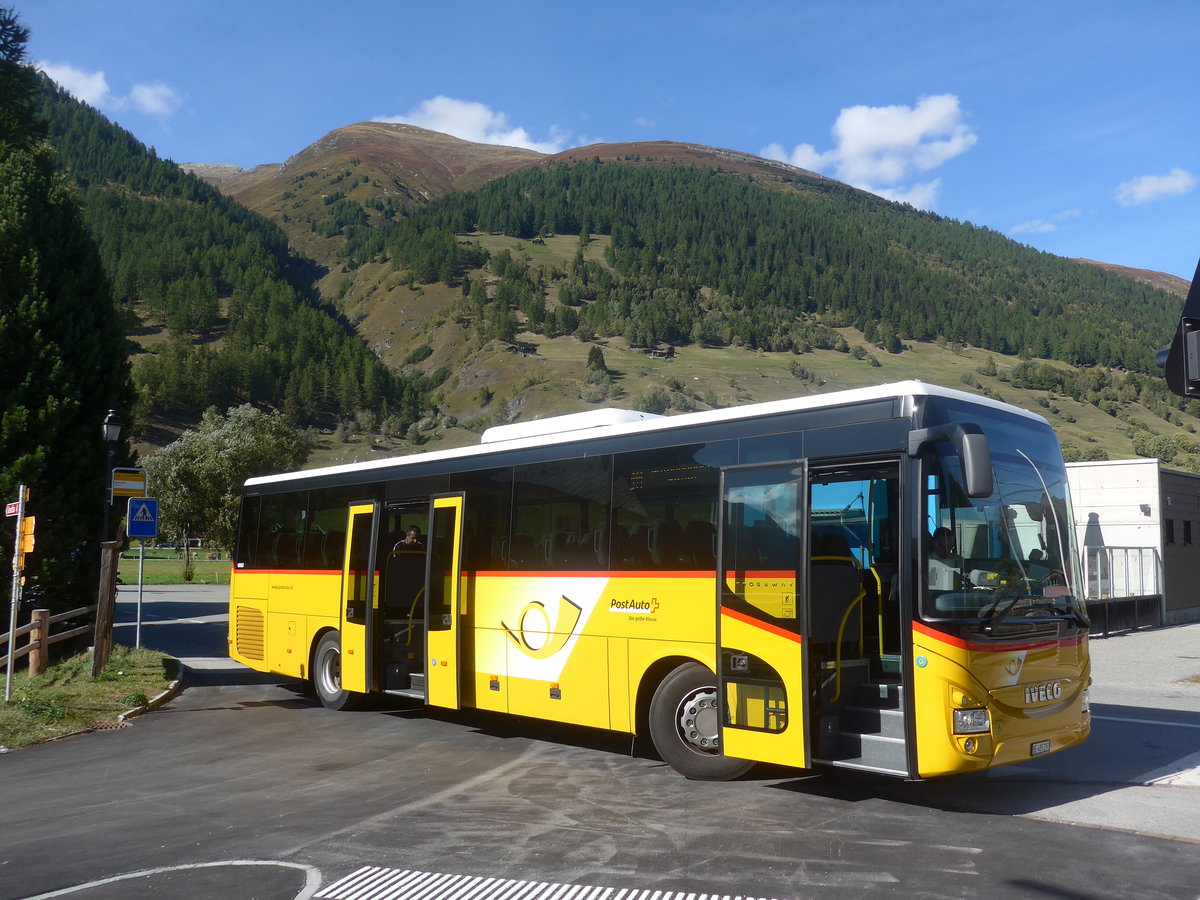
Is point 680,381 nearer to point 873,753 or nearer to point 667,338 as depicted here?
point 667,338

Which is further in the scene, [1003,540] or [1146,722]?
[1146,722]

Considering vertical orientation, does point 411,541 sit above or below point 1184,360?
below

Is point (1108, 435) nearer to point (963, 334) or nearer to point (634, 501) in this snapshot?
point (963, 334)

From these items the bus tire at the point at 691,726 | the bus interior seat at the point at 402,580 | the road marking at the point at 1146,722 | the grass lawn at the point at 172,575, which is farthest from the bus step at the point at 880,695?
the grass lawn at the point at 172,575

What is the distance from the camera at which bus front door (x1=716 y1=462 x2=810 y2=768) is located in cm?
762

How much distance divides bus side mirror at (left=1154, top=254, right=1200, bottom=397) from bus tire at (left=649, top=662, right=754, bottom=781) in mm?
A: 4249

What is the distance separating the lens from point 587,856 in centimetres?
626

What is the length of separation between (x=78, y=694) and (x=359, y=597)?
4.43 meters

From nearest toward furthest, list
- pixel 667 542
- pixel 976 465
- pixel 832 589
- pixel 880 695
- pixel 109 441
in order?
pixel 976 465 < pixel 880 695 < pixel 832 589 < pixel 667 542 < pixel 109 441

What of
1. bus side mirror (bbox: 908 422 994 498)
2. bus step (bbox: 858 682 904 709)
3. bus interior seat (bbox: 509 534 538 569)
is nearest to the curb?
bus interior seat (bbox: 509 534 538 569)

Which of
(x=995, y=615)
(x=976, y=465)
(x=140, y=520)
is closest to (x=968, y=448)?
(x=976, y=465)

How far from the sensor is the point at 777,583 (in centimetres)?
785

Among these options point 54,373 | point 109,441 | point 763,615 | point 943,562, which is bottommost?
point 763,615

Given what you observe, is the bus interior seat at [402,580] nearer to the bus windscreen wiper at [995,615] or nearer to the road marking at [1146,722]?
the bus windscreen wiper at [995,615]
